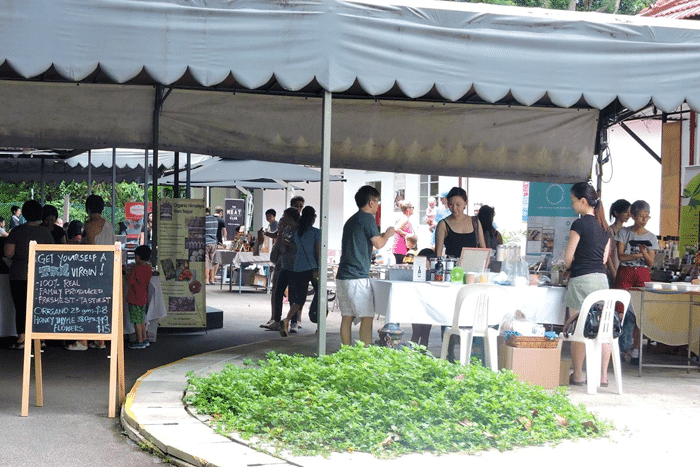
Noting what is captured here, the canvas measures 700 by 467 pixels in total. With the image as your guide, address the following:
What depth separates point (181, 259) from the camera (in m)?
12.7

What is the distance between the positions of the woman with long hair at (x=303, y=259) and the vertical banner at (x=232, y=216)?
16.3m

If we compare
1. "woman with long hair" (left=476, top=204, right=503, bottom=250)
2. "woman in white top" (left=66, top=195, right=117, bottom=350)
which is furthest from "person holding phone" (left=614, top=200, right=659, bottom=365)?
"woman in white top" (left=66, top=195, right=117, bottom=350)

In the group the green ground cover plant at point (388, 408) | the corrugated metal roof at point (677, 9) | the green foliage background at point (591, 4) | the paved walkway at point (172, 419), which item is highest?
the green foliage background at point (591, 4)

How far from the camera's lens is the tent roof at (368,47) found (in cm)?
761

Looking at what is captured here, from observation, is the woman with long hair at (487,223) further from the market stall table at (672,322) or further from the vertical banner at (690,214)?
the vertical banner at (690,214)

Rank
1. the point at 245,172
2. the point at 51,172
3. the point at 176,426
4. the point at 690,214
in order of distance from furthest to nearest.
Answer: the point at 51,172 < the point at 245,172 < the point at 690,214 < the point at 176,426

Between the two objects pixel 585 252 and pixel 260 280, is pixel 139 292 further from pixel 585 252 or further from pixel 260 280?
pixel 260 280

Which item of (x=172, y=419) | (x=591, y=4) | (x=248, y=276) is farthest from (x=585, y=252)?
(x=591, y=4)

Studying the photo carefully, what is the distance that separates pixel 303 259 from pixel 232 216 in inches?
665

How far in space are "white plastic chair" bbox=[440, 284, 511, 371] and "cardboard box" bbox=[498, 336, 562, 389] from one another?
146 mm

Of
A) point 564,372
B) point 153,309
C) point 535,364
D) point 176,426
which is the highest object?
point 153,309

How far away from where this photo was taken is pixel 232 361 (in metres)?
9.95

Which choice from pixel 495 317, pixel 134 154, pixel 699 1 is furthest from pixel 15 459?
pixel 134 154

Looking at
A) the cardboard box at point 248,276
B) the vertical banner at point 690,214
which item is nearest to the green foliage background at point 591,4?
the cardboard box at point 248,276
